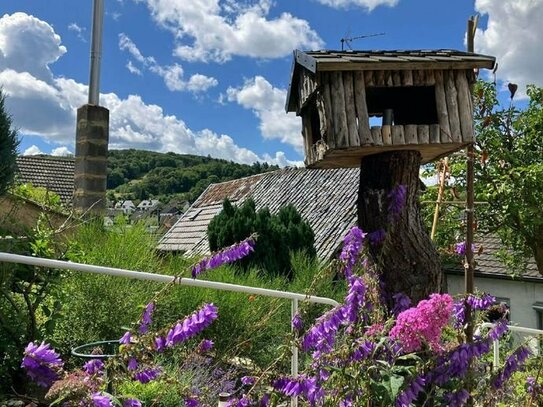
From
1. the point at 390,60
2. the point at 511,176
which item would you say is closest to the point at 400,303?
the point at 390,60

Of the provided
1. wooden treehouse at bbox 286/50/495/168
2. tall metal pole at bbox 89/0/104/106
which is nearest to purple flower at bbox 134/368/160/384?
wooden treehouse at bbox 286/50/495/168

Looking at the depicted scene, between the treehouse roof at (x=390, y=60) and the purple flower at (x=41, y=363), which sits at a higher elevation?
the treehouse roof at (x=390, y=60)

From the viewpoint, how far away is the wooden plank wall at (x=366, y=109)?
2.78m

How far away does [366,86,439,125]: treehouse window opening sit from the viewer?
3430mm

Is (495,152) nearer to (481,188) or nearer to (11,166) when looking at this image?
(481,188)

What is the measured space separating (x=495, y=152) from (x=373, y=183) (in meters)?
8.14

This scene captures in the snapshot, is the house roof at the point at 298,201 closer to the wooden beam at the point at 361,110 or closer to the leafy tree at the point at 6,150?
the leafy tree at the point at 6,150

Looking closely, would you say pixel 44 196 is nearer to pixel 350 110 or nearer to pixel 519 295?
pixel 350 110

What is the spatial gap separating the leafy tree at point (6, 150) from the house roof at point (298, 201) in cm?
541

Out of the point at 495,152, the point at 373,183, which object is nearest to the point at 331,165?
the point at 373,183

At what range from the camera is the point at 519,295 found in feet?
48.7

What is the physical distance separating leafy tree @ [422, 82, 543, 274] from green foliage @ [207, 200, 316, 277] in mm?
2999

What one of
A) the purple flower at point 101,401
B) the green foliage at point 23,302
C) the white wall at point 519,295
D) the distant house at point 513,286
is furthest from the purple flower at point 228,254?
the white wall at point 519,295

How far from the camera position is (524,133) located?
10.7 meters
